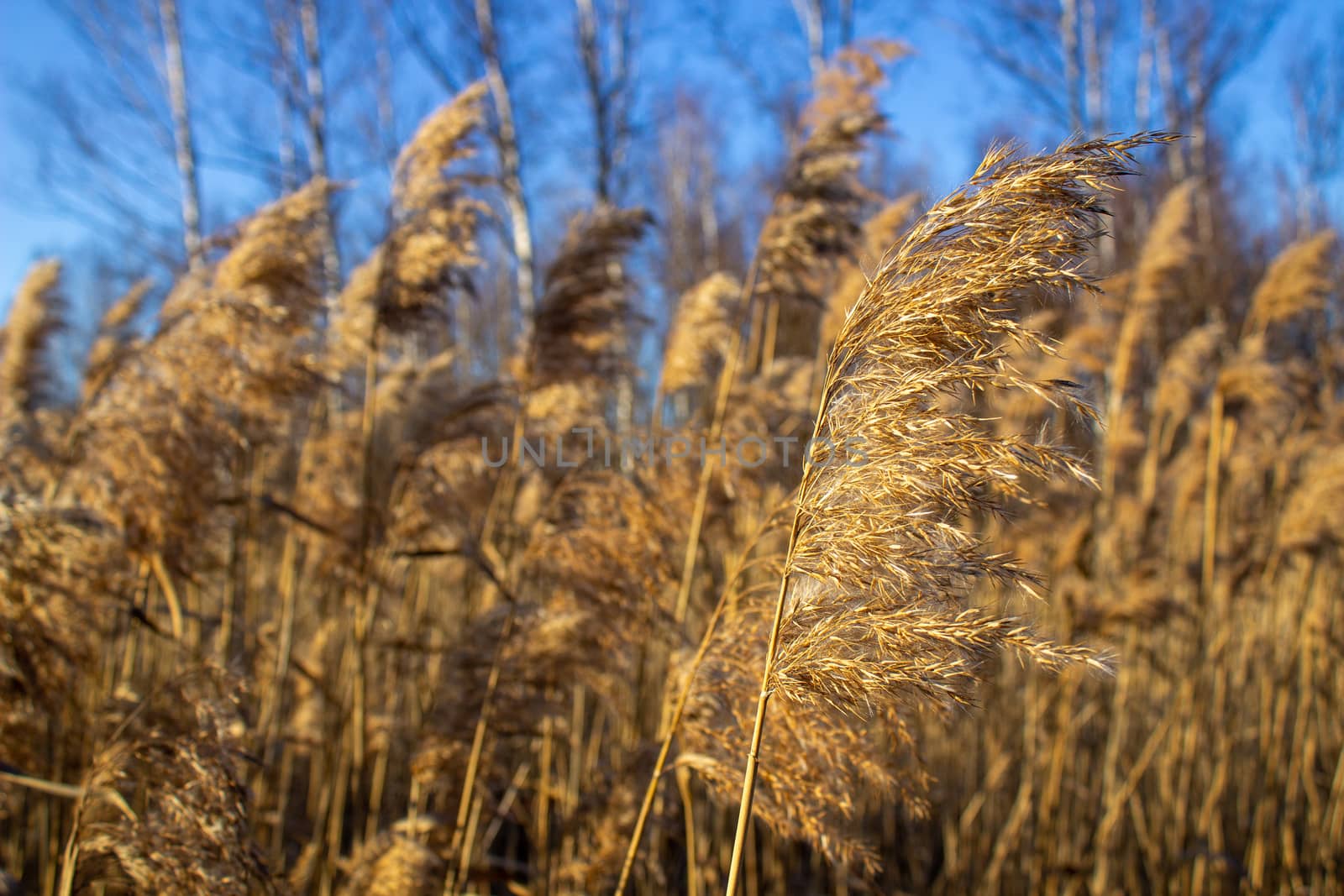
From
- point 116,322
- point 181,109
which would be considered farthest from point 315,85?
point 116,322

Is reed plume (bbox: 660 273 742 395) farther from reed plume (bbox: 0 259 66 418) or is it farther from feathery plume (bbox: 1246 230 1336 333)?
reed plume (bbox: 0 259 66 418)

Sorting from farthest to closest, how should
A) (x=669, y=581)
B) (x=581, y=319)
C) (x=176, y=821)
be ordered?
(x=581, y=319)
(x=669, y=581)
(x=176, y=821)

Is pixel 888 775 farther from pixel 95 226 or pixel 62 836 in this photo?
pixel 95 226

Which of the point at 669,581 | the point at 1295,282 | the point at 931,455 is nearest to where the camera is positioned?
the point at 931,455

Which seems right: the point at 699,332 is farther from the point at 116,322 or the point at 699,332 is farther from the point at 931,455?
the point at 116,322

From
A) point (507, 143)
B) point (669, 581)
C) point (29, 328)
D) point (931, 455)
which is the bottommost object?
point (669, 581)

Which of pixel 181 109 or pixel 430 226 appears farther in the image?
pixel 181 109

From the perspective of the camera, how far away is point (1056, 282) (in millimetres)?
1092

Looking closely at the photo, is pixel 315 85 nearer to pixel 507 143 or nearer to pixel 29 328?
pixel 507 143

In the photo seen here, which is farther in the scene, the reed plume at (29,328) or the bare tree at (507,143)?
the bare tree at (507,143)

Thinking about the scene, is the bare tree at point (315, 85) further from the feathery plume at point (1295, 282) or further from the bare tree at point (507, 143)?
the feathery plume at point (1295, 282)

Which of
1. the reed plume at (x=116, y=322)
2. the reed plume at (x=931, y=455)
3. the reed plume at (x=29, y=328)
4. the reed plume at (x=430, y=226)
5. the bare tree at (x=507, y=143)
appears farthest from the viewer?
the bare tree at (x=507, y=143)

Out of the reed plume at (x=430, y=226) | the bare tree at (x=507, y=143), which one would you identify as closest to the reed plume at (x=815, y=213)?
the reed plume at (x=430, y=226)

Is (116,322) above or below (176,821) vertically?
above
